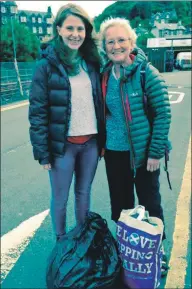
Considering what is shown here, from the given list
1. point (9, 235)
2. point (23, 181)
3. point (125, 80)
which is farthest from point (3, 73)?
point (125, 80)

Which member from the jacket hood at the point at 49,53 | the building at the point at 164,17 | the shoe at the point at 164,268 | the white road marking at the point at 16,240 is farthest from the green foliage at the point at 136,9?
the white road marking at the point at 16,240

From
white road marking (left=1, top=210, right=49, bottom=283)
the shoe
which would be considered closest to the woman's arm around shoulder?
the shoe

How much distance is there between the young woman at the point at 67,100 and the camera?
211 cm

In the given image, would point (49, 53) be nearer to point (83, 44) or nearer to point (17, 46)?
point (83, 44)

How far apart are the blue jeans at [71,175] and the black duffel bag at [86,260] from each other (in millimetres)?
490

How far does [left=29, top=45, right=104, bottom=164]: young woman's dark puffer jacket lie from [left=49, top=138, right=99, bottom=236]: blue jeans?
0.10m

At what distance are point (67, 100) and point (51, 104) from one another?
0.12 meters

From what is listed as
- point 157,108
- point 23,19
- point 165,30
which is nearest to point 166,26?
point 165,30

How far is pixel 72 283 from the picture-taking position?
1.87 meters

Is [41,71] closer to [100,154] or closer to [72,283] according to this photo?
[100,154]

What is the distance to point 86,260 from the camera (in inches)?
74.3

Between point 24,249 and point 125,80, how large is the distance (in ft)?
5.90

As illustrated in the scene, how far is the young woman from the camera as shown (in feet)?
6.93

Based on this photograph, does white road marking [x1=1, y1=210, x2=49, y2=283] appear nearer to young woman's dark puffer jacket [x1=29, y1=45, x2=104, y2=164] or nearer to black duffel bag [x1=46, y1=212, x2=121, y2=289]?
black duffel bag [x1=46, y1=212, x2=121, y2=289]
